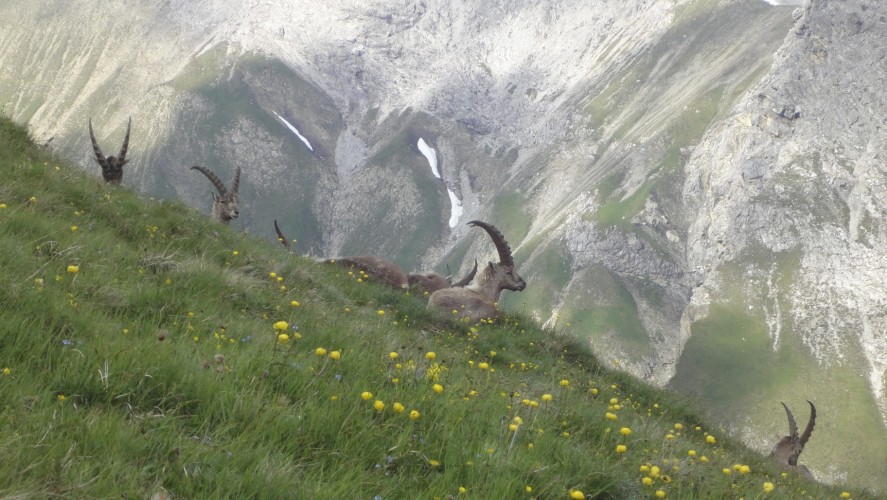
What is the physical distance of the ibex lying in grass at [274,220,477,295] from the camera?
55.4 ft

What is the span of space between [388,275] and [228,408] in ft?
45.3

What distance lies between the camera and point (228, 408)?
11.9ft

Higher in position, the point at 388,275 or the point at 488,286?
the point at 388,275

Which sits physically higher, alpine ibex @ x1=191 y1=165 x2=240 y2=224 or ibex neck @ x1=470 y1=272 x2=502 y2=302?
alpine ibex @ x1=191 y1=165 x2=240 y2=224

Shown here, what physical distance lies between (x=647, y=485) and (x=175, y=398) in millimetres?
3033

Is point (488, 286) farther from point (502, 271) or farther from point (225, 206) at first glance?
point (225, 206)

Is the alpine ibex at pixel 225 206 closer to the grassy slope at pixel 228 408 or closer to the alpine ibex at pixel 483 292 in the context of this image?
the alpine ibex at pixel 483 292

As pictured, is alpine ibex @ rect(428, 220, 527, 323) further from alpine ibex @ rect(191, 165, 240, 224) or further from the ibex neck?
alpine ibex @ rect(191, 165, 240, 224)

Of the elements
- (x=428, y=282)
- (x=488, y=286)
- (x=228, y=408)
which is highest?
(x=228, y=408)

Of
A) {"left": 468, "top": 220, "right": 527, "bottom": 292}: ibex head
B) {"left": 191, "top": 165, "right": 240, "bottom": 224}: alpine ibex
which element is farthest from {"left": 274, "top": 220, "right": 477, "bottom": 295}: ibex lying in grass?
{"left": 191, "top": 165, "right": 240, "bottom": 224}: alpine ibex

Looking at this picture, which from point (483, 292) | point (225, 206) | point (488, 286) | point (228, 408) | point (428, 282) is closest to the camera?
point (228, 408)

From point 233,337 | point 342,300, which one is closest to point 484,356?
point 342,300

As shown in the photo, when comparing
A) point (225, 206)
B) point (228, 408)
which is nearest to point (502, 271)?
point (225, 206)

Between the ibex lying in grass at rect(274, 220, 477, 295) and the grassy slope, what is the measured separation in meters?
9.39
